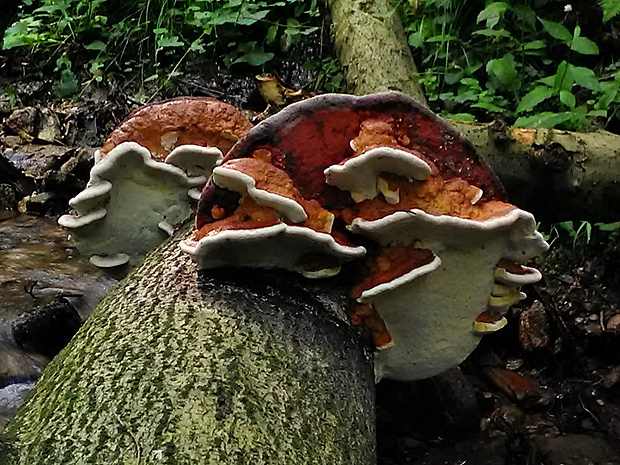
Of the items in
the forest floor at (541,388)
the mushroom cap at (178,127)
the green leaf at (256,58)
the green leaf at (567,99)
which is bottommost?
the forest floor at (541,388)

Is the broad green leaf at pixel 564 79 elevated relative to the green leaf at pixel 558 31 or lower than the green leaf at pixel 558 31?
lower

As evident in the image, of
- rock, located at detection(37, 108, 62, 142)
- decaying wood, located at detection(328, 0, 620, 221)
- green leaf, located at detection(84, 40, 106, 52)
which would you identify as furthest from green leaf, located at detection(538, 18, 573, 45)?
green leaf, located at detection(84, 40, 106, 52)

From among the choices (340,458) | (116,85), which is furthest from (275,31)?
(340,458)

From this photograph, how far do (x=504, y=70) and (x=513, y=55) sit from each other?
1.35ft

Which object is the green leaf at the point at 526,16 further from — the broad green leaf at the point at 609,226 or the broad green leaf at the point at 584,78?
the broad green leaf at the point at 609,226

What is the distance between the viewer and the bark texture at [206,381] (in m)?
1.27

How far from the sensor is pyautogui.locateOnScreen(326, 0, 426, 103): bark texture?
3.72m

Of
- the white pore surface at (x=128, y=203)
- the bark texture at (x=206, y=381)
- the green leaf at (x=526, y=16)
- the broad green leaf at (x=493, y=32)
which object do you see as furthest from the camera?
the green leaf at (x=526, y=16)

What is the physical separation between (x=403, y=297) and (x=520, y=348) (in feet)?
5.40

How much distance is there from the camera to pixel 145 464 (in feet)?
3.92

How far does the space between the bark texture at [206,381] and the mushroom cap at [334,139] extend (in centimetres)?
24

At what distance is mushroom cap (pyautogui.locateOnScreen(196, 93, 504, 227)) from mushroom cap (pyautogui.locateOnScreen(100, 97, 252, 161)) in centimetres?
53

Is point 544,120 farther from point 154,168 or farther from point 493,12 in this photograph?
point 154,168

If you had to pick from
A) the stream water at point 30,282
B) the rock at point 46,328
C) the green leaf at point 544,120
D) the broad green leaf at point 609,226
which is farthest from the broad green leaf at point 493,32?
the rock at point 46,328
